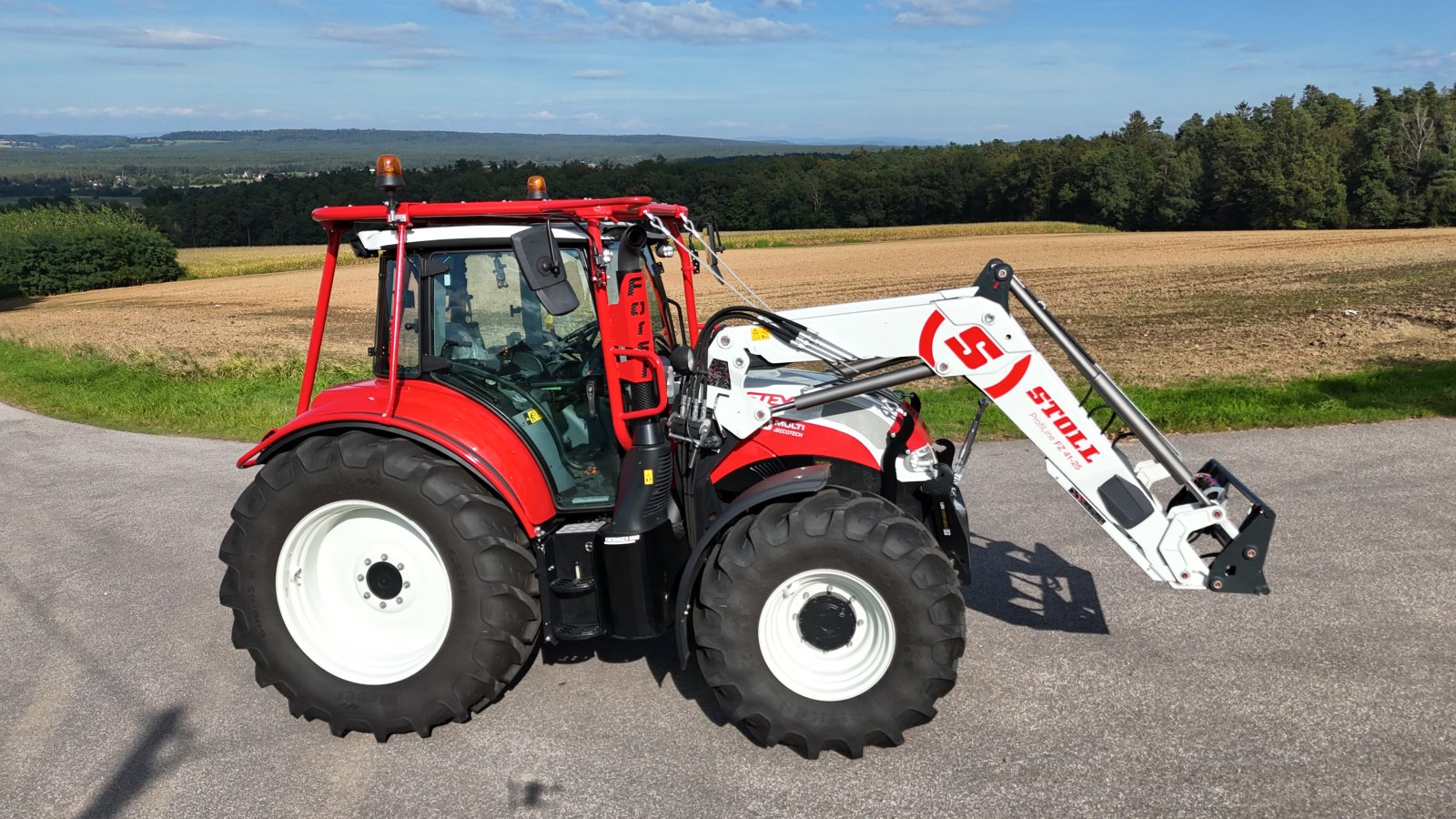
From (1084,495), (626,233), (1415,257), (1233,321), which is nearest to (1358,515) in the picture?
(1084,495)

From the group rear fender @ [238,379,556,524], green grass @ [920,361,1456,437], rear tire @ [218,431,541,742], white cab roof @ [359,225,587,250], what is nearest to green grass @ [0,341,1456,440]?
green grass @ [920,361,1456,437]

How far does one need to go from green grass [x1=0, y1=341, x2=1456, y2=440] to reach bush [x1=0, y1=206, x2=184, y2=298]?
3775 cm

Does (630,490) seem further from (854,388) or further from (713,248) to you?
(713,248)

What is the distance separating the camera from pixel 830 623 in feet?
14.0

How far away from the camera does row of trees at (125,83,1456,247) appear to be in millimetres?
55312

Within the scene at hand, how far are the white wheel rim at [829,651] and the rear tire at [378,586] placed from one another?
42.7 inches

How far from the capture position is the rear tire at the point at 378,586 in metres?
4.36

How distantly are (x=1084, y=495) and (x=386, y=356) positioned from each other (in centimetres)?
337

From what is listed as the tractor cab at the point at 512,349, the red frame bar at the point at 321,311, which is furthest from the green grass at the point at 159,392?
the tractor cab at the point at 512,349

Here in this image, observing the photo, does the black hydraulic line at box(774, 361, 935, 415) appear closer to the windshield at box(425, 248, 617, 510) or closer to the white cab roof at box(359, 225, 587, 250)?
the windshield at box(425, 248, 617, 510)

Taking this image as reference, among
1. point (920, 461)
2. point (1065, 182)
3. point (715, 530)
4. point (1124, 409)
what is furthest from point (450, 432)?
point (1065, 182)

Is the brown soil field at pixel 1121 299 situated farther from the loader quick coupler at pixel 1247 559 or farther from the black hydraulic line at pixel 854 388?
the loader quick coupler at pixel 1247 559

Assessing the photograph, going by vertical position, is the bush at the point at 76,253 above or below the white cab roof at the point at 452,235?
below

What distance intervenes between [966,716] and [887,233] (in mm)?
62719
